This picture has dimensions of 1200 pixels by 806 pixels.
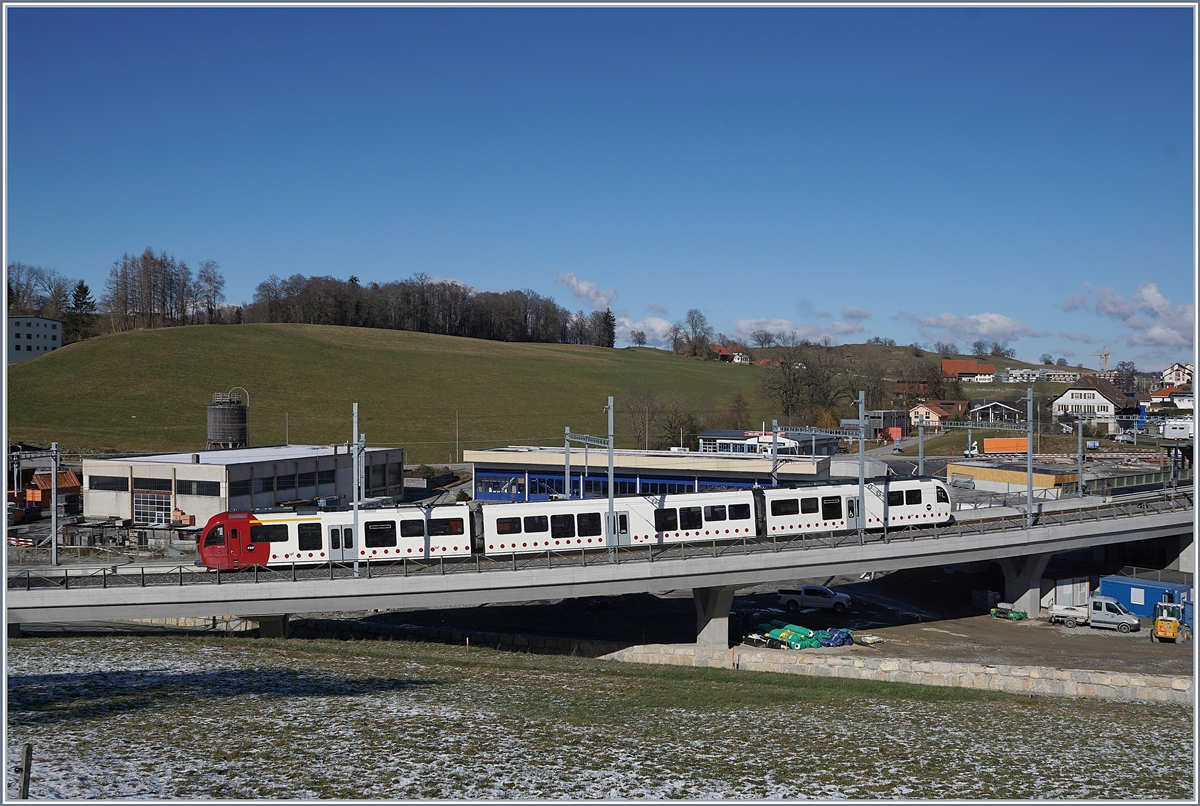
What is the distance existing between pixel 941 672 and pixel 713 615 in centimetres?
886

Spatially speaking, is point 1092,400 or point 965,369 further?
point 965,369

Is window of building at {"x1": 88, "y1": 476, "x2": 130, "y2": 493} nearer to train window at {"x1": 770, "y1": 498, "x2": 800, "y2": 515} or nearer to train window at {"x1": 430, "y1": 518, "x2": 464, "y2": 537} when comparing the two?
train window at {"x1": 430, "y1": 518, "x2": 464, "y2": 537}

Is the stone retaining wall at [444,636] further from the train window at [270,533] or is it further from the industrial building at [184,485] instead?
the industrial building at [184,485]

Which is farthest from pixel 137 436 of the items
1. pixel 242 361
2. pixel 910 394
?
pixel 910 394

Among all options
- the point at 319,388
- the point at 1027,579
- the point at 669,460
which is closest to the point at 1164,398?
the point at 669,460

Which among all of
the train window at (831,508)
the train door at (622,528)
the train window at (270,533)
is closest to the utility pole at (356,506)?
the train window at (270,533)

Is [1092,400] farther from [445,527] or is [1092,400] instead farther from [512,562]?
[445,527]

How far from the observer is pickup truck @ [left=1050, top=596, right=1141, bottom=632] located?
38.2m

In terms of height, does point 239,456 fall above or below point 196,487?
above

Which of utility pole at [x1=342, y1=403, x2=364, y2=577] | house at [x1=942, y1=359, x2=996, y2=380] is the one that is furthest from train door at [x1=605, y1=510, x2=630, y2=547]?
house at [x1=942, y1=359, x2=996, y2=380]

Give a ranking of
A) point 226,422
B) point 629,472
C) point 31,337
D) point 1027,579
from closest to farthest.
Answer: point 1027,579, point 629,472, point 226,422, point 31,337

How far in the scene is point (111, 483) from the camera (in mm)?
56531

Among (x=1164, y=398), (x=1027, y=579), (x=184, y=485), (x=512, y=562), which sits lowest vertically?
(x=1027, y=579)

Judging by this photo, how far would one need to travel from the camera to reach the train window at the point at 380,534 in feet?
112
